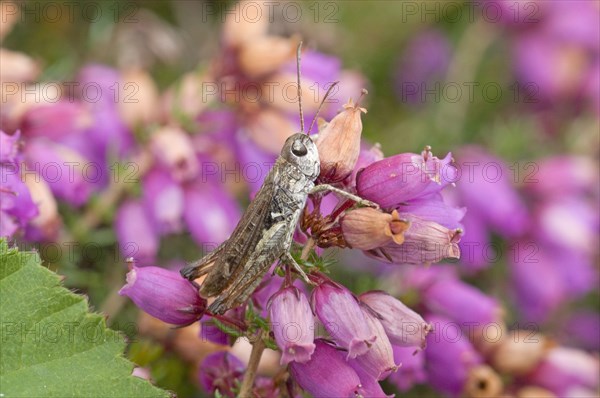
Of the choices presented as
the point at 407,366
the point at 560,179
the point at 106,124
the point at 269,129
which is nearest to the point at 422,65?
the point at 560,179

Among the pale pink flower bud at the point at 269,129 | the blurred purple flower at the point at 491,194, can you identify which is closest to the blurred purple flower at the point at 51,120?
the pale pink flower bud at the point at 269,129

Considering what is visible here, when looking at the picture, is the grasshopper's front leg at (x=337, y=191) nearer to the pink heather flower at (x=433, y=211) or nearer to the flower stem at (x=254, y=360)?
the pink heather flower at (x=433, y=211)

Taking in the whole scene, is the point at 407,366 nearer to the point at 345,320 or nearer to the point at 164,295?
the point at 345,320

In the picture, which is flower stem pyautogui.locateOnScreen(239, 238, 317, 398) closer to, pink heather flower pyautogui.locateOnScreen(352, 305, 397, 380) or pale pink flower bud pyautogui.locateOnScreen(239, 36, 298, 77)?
pink heather flower pyautogui.locateOnScreen(352, 305, 397, 380)

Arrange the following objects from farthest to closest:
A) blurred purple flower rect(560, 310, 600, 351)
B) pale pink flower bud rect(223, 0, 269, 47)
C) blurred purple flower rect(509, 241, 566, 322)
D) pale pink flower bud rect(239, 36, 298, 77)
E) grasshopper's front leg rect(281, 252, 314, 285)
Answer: blurred purple flower rect(560, 310, 600, 351), blurred purple flower rect(509, 241, 566, 322), pale pink flower bud rect(223, 0, 269, 47), pale pink flower bud rect(239, 36, 298, 77), grasshopper's front leg rect(281, 252, 314, 285)

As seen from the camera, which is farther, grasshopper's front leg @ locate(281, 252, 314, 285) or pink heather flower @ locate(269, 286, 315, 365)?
grasshopper's front leg @ locate(281, 252, 314, 285)

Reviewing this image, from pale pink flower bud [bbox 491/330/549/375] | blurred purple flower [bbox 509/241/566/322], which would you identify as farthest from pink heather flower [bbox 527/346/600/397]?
blurred purple flower [bbox 509/241/566/322]
